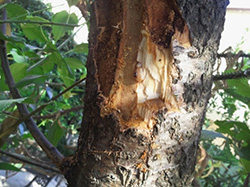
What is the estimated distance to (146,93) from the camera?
32 cm

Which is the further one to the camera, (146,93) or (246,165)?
(246,165)

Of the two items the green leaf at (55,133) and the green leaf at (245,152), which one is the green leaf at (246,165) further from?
the green leaf at (55,133)

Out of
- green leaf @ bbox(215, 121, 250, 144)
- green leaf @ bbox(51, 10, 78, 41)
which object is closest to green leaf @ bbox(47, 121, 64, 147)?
green leaf @ bbox(51, 10, 78, 41)

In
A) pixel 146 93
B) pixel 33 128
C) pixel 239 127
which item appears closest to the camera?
pixel 146 93

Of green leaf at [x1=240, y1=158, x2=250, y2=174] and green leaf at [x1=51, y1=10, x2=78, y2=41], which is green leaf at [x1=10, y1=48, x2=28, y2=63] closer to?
green leaf at [x1=51, y1=10, x2=78, y2=41]

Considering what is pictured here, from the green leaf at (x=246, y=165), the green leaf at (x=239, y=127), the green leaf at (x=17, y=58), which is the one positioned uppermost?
the green leaf at (x=17, y=58)

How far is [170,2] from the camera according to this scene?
32 cm

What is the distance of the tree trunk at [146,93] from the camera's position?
31 centimetres

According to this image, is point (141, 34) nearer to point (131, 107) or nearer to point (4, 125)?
point (131, 107)

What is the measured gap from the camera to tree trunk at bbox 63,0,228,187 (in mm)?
305

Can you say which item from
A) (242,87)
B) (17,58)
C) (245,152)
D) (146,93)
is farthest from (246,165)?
(17,58)

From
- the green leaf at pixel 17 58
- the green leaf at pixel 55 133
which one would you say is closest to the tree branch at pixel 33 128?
the green leaf at pixel 17 58

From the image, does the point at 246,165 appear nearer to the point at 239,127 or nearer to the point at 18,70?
the point at 239,127

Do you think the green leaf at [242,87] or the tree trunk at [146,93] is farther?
the green leaf at [242,87]
